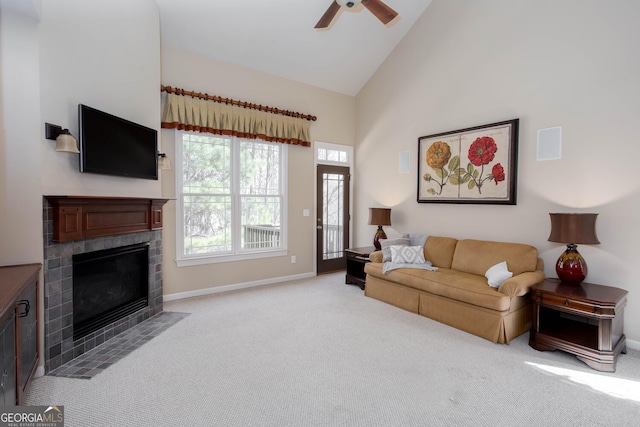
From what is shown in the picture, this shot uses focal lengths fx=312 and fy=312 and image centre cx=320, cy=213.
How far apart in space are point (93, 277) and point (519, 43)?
519 centimetres

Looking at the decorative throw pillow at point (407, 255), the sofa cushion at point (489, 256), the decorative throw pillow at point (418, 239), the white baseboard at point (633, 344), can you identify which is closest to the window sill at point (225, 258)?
the decorative throw pillow at point (407, 255)

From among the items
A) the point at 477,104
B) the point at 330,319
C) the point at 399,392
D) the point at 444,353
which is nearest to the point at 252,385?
the point at 399,392

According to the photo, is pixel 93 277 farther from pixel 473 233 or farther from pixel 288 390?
pixel 473 233

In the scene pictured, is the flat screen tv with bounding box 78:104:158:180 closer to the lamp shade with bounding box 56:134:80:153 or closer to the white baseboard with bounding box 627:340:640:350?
the lamp shade with bounding box 56:134:80:153

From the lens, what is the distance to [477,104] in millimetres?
4047

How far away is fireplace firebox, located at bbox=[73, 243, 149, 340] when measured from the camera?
9.14 feet

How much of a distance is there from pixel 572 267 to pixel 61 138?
4.57 m

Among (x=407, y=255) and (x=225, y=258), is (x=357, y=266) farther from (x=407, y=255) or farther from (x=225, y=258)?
(x=225, y=258)

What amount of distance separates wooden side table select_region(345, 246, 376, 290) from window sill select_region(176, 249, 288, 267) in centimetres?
110

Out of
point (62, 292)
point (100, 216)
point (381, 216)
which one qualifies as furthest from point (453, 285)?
point (62, 292)

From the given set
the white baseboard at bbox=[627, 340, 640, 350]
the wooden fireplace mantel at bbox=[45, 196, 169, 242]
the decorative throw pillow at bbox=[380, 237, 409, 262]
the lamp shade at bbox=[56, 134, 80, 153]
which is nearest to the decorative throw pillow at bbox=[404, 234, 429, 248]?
the decorative throw pillow at bbox=[380, 237, 409, 262]

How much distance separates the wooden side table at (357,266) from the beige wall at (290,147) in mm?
803

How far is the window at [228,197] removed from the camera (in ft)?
14.2

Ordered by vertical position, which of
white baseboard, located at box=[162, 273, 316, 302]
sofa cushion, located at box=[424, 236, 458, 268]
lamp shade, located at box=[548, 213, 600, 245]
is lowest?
white baseboard, located at box=[162, 273, 316, 302]
